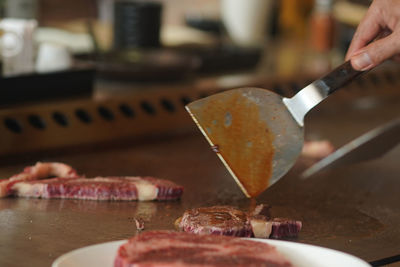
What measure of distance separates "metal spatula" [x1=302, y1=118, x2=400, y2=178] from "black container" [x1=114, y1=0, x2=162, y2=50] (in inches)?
38.3

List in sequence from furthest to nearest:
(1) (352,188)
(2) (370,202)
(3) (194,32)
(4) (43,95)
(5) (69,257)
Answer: (3) (194,32), (4) (43,95), (1) (352,188), (2) (370,202), (5) (69,257)

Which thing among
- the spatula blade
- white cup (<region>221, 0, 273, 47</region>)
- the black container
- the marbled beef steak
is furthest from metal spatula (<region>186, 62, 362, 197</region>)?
white cup (<region>221, 0, 273, 47</region>)

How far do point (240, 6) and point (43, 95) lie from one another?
5.36 feet

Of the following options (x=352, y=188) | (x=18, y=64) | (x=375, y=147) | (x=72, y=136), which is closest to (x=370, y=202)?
(x=352, y=188)

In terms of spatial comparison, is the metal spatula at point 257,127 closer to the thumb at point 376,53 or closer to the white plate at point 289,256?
the thumb at point 376,53

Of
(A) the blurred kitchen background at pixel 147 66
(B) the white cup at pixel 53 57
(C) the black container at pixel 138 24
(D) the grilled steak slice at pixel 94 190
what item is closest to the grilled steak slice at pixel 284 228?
(D) the grilled steak slice at pixel 94 190

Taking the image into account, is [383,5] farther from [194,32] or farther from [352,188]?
[194,32]

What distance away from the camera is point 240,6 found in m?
3.44

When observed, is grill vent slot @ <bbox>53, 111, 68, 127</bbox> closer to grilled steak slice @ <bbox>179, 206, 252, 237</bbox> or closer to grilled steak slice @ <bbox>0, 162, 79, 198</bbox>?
grilled steak slice @ <bbox>0, 162, 79, 198</bbox>

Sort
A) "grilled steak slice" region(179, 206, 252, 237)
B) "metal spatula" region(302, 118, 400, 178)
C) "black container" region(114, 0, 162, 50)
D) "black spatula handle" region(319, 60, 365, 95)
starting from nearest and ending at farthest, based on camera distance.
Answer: "grilled steak slice" region(179, 206, 252, 237), "black spatula handle" region(319, 60, 365, 95), "metal spatula" region(302, 118, 400, 178), "black container" region(114, 0, 162, 50)

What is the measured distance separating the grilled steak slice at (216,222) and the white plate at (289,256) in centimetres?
16

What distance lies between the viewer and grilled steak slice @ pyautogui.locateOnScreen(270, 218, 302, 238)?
1.33 meters

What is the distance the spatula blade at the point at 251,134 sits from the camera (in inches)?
59.3

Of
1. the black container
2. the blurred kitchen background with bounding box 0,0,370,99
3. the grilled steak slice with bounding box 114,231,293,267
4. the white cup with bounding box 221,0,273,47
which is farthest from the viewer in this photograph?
the white cup with bounding box 221,0,273,47
